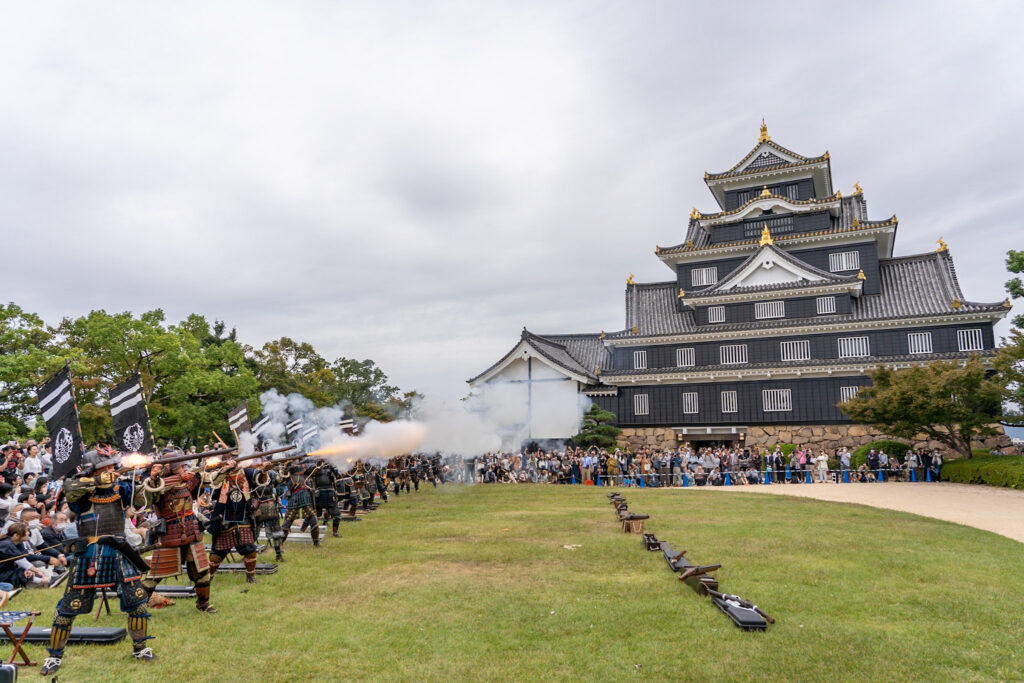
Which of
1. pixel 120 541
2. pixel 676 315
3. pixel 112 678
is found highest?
pixel 676 315

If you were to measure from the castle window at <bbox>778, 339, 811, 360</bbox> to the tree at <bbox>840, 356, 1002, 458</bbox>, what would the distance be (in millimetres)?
7374

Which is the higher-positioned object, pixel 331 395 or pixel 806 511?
pixel 331 395

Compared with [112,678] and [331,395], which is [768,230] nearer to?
[331,395]

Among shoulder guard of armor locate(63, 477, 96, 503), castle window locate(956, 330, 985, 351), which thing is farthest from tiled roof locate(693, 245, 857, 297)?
shoulder guard of armor locate(63, 477, 96, 503)

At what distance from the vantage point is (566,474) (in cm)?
3117

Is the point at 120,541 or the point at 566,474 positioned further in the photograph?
the point at 566,474

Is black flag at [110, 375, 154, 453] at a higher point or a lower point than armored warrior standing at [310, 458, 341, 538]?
higher

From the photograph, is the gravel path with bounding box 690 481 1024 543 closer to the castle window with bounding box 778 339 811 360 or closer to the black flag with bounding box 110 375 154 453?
the castle window with bounding box 778 339 811 360

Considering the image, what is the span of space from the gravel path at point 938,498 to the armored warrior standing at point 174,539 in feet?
53.4

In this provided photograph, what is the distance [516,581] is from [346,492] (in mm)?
10533

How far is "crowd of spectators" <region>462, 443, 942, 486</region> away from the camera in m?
28.3

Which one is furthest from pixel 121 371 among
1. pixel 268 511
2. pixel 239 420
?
pixel 268 511

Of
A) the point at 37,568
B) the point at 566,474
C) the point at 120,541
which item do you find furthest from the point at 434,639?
the point at 566,474

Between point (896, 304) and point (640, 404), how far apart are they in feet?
50.2
